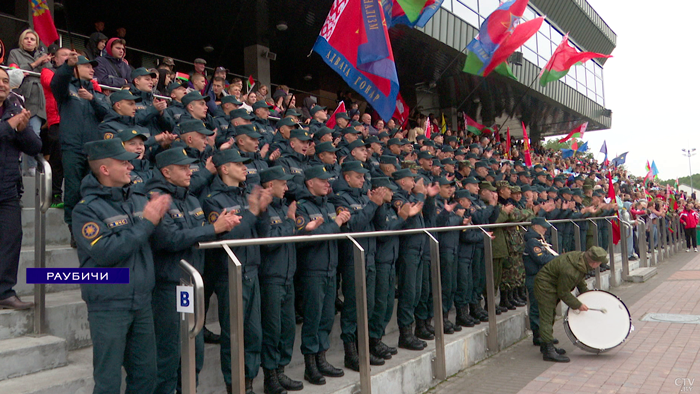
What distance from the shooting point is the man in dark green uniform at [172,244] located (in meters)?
3.77

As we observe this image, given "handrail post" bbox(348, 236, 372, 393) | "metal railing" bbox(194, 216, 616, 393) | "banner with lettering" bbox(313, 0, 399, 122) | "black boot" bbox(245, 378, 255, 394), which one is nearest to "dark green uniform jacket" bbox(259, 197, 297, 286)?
"metal railing" bbox(194, 216, 616, 393)

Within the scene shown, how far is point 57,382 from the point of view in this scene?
3.61 m

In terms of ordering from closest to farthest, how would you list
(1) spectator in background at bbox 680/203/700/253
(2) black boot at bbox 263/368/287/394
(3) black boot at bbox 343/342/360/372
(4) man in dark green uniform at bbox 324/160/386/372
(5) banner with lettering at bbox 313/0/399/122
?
1. (2) black boot at bbox 263/368/287/394
2. (3) black boot at bbox 343/342/360/372
3. (4) man in dark green uniform at bbox 324/160/386/372
4. (5) banner with lettering at bbox 313/0/399/122
5. (1) spectator in background at bbox 680/203/700/253

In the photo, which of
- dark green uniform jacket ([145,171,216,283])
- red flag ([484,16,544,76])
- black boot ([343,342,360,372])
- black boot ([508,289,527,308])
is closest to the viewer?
dark green uniform jacket ([145,171,216,283])

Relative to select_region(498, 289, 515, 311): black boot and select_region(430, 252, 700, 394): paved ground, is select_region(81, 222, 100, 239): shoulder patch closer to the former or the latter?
select_region(430, 252, 700, 394): paved ground

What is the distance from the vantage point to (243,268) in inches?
170

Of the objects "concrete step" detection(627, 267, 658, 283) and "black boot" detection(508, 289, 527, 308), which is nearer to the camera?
"black boot" detection(508, 289, 527, 308)

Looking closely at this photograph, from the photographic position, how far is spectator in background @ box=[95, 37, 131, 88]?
7.37 metres

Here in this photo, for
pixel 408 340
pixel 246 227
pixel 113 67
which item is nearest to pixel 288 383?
pixel 246 227

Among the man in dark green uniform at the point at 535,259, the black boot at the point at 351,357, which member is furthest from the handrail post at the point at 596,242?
the black boot at the point at 351,357

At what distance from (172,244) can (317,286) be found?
1683mm

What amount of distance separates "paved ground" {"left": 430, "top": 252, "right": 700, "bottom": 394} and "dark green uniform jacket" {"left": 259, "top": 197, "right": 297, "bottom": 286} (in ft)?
6.90

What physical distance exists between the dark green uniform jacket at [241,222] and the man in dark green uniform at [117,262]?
73cm

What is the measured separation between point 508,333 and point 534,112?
2142 cm
